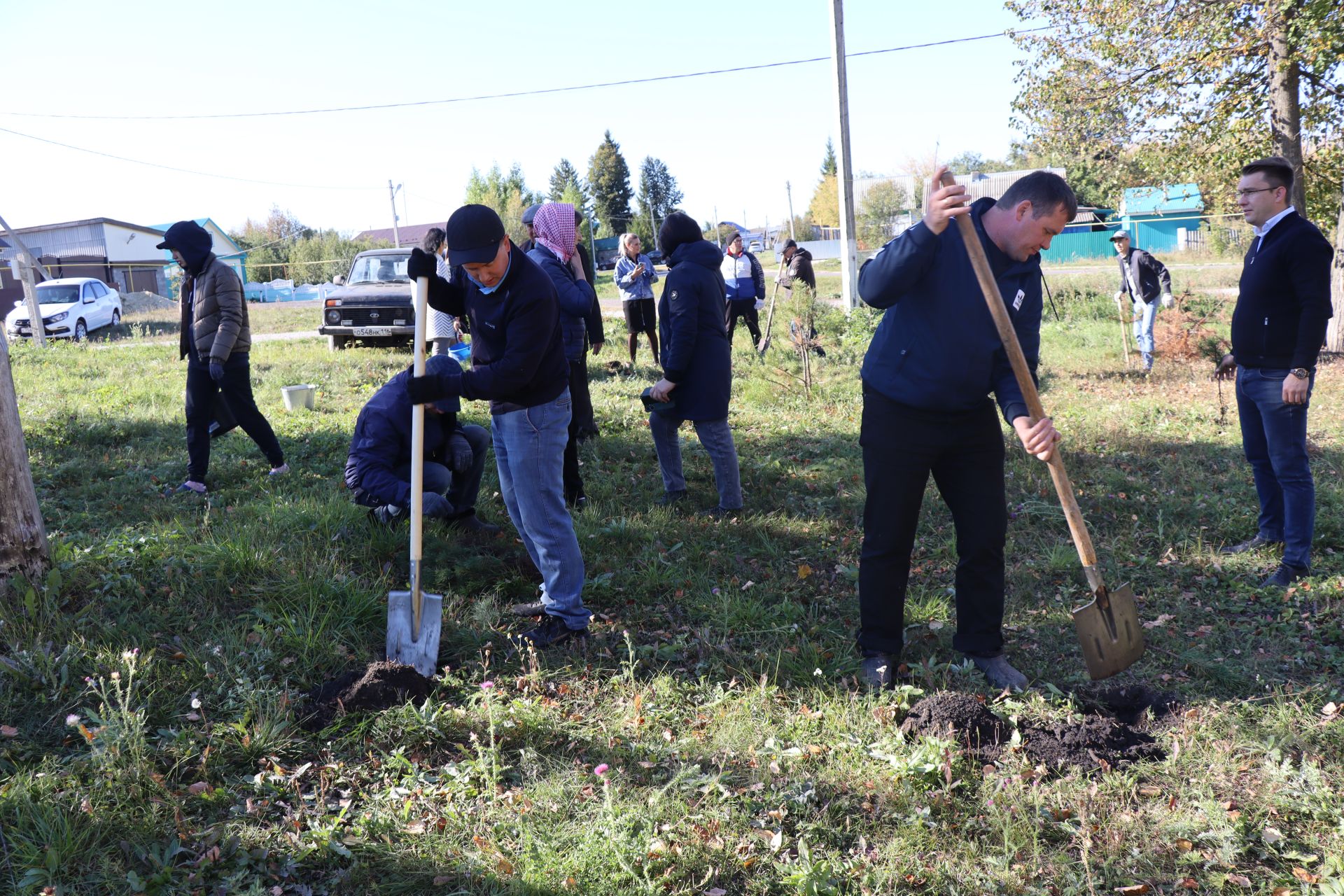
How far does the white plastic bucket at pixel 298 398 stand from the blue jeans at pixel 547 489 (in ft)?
18.0

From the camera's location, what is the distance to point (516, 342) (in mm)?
3648

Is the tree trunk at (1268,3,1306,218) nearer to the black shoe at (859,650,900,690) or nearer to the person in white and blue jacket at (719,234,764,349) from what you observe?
the person in white and blue jacket at (719,234,764,349)

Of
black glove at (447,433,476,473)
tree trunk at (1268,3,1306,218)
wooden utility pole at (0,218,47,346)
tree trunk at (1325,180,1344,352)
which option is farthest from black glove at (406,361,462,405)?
wooden utility pole at (0,218,47,346)

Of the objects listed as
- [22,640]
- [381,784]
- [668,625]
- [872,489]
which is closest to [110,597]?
[22,640]

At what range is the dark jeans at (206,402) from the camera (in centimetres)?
619

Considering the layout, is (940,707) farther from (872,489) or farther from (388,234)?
(388,234)

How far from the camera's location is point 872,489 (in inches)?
139

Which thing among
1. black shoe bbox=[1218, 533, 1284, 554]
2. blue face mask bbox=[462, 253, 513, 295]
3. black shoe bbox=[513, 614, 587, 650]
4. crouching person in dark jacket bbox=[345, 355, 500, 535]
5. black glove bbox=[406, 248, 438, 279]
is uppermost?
black glove bbox=[406, 248, 438, 279]

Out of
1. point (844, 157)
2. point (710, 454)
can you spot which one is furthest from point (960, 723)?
point (844, 157)

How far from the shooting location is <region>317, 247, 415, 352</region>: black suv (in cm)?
1346

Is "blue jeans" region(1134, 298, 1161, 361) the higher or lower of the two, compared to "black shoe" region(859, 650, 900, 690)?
higher

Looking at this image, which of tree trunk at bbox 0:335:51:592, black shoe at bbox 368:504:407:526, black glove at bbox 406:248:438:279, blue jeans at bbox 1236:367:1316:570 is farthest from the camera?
black shoe at bbox 368:504:407:526

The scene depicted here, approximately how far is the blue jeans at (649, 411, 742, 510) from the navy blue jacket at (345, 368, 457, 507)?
1.42 metres

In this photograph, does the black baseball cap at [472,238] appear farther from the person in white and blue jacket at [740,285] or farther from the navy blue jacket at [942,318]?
the person in white and blue jacket at [740,285]
